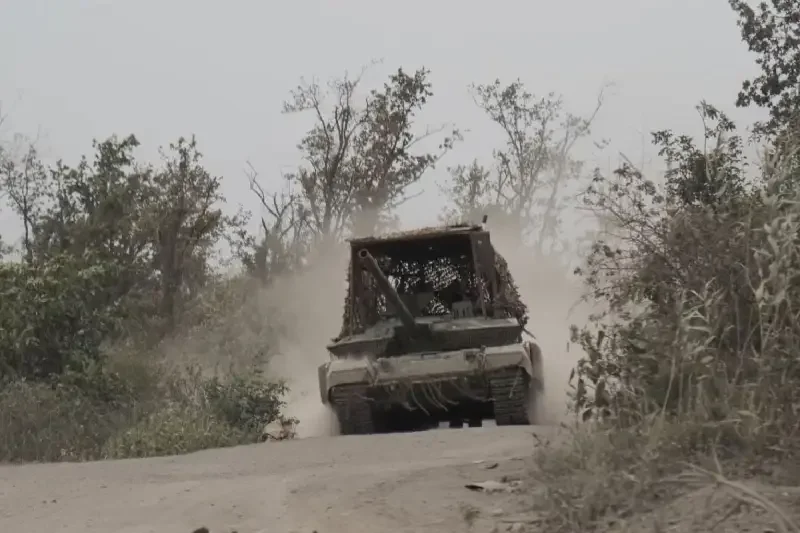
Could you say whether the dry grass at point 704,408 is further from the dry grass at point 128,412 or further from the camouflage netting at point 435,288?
the camouflage netting at point 435,288

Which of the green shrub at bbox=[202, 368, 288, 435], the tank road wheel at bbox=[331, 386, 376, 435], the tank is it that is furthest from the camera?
the green shrub at bbox=[202, 368, 288, 435]

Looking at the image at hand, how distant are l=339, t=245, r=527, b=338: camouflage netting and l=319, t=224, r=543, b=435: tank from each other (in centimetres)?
1

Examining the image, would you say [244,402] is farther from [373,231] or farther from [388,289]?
[373,231]

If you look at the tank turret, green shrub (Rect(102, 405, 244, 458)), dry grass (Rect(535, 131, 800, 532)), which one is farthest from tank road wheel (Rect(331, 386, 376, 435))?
dry grass (Rect(535, 131, 800, 532))

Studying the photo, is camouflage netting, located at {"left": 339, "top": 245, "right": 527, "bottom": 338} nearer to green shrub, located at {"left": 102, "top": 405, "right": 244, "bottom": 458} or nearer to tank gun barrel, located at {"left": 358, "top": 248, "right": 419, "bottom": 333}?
tank gun barrel, located at {"left": 358, "top": 248, "right": 419, "bottom": 333}

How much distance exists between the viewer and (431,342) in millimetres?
9336

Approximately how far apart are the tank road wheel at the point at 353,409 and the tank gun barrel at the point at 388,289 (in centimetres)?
95

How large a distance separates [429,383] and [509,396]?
79 cm

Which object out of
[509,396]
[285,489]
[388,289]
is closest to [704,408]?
[285,489]

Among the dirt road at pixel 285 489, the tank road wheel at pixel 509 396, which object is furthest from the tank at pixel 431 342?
the dirt road at pixel 285 489

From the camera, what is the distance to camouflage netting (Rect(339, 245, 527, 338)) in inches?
399

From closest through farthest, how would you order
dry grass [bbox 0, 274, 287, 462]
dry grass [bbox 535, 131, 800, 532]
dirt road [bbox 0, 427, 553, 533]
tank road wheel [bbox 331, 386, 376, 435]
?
1. dry grass [bbox 535, 131, 800, 532]
2. dirt road [bbox 0, 427, 553, 533]
3. dry grass [bbox 0, 274, 287, 462]
4. tank road wheel [bbox 331, 386, 376, 435]

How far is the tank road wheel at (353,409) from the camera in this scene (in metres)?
8.82

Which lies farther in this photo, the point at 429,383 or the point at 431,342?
the point at 431,342
